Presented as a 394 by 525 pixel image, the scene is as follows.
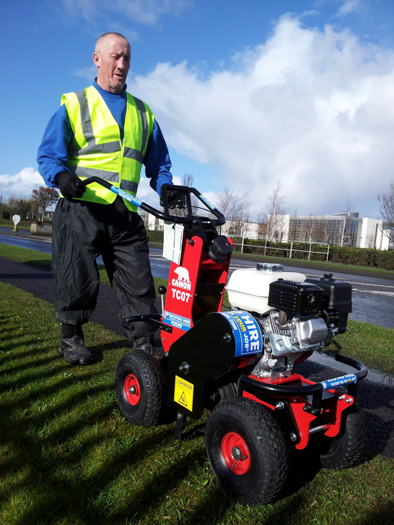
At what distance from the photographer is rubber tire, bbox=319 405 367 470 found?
6.73 ft

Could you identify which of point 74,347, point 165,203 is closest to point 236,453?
point 165,203

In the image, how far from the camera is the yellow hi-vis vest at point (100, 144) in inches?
119

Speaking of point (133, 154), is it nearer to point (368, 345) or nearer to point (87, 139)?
point (87, 139)

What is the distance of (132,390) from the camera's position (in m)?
2.57

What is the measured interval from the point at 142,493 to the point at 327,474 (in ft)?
3.18

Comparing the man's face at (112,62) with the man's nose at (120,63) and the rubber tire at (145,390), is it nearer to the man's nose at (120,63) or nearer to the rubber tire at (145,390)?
the man's nose at (120,63)

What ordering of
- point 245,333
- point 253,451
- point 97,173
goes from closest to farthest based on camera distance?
point 253,451 → point 245,333 → point 97,173

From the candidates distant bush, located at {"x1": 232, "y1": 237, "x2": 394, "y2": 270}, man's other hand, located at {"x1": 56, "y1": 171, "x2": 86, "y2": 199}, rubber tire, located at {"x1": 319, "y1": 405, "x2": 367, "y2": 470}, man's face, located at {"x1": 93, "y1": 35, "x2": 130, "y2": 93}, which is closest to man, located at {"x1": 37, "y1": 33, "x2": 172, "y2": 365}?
man's face, located at {"x1": 93, "y1": 35, "x2": 130, "y2": 93}

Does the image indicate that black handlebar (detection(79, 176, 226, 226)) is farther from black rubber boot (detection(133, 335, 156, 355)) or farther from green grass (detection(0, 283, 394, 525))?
green grass (detection(0, 283, 394, 525))

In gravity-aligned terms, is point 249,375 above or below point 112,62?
below

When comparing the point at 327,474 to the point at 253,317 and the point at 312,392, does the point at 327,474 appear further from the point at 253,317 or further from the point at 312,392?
the point at 253,317

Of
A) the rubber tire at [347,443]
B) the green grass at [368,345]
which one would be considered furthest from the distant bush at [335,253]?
the rubber tire at [347,443]

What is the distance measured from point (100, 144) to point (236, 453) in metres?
2.30

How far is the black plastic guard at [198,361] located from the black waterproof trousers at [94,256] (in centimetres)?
84
